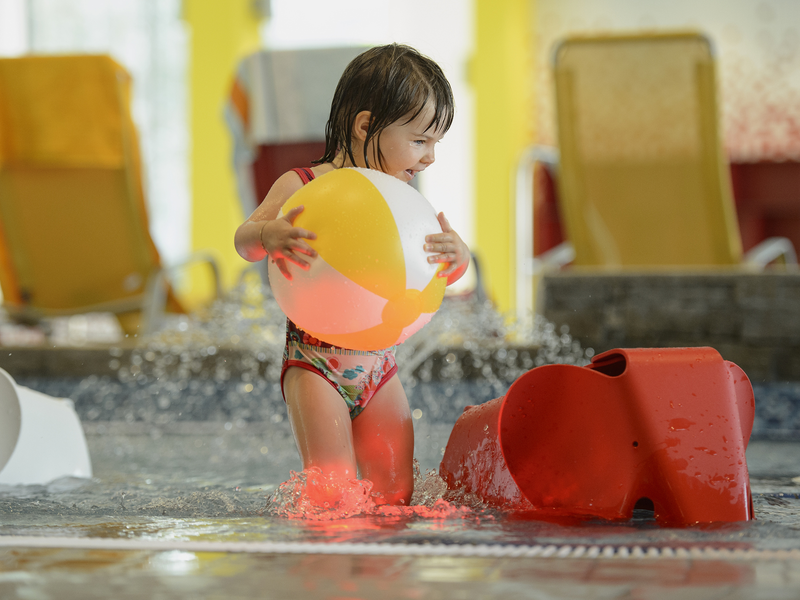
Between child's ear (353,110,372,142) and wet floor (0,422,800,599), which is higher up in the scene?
child's ear (353,110,372,142)

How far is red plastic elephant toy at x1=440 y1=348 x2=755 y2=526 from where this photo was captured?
3.13 feet

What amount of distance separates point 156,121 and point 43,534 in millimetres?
6083

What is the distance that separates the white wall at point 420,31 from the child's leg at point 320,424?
5111 millimetres

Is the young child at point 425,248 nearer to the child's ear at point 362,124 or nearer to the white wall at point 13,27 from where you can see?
the child's ear at point 362,124

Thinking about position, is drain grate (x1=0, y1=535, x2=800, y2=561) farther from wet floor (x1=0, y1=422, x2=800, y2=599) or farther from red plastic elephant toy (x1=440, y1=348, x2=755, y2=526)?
red plastic elephant toy (x1=440, y1=348, x2=755, y2=526)

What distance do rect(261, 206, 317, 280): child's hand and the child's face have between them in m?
0.18

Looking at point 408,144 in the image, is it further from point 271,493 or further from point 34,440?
point 34,440

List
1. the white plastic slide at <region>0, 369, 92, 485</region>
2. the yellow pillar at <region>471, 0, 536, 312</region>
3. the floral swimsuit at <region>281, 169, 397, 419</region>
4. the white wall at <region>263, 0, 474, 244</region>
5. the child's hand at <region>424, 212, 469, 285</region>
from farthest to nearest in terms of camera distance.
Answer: the white wall at <region>263, 0, 474, 244</region> → the yellow pillar at <region>471, 0, 536, 312</region> → the white plastic slide at <region>0, 369, 92, 485</region> → the floral swimsuit at <region>281, 169, 397, 419</region> → the child's hand at <region>424, 212, 469, 285</region>

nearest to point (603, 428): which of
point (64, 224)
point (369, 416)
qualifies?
point (369, 416)

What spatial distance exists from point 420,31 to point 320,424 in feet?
18.5

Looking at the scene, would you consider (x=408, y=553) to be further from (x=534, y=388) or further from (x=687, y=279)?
(x=687, y=279)

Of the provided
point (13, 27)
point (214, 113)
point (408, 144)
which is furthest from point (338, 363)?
Result: point (13, 27)

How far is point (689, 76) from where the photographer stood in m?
3.45

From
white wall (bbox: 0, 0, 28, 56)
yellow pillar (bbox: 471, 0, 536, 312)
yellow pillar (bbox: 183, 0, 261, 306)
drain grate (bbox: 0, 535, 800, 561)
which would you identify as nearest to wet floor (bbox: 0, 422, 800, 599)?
drain grate (bbox: 0, 535, 800, 561)
